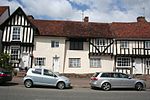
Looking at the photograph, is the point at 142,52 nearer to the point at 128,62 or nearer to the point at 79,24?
the point at 128,62

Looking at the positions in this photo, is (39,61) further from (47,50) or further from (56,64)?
(56,64)

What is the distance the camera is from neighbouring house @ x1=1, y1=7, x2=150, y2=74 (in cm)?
2938

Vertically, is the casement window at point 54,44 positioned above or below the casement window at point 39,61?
above

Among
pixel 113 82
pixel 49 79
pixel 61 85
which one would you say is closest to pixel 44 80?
pixel 49 79

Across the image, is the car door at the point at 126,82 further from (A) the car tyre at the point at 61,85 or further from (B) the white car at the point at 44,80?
(A) the car tyre at the point at 61,85

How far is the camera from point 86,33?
30.8 meters

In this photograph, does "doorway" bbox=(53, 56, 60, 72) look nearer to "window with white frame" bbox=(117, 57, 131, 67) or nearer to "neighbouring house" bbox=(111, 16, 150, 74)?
"neighbouring house" bbox=(111, 16, 150, 74)

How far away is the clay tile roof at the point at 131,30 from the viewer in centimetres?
3077

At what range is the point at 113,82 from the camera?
1866 cm

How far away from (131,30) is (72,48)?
27.8 ft

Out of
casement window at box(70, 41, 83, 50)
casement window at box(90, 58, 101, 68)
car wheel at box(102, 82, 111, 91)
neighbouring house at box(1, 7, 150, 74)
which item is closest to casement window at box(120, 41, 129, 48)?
neighbouring house at box(1, 7, 150, 74)

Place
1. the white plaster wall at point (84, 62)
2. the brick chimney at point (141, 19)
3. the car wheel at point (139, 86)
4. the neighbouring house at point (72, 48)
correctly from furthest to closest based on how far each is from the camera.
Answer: the brick chimney at point (141, 19) < the white plaster wall at point (84, 62) < the neighbouring house at point (72, 48) < the car wheel at point (139, 86)

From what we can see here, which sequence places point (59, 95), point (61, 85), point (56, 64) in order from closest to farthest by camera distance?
1. point (59, 95)
2. point (61, 85)
3. point (56, 64)

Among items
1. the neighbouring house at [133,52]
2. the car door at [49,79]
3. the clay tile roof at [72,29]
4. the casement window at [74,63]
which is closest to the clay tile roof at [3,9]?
the clay tile roof at [72,29]
